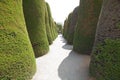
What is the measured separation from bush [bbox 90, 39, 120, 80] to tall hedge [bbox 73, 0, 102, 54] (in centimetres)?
439

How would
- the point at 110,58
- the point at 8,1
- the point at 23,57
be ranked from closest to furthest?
the point at 110,58
the point at 23,57
the point at 8,1

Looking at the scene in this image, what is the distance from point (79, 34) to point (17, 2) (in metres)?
5.75

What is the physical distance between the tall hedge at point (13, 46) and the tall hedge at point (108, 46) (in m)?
2.74

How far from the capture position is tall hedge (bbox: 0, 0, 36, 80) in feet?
17.5

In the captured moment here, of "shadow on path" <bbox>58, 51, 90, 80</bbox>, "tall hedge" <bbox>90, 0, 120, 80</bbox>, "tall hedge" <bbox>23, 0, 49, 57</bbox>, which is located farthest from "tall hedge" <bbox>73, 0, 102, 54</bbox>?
"tall hedge" <bbox>90, 0, 120, 80</bbox>

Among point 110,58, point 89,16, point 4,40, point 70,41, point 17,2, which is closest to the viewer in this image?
point 110,58

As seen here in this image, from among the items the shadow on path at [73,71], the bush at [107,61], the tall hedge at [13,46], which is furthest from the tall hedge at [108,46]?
the tall hedge at [13,46]

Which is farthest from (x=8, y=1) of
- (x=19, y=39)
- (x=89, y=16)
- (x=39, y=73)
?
(x=89, y=16)

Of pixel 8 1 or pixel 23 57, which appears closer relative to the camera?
pixel 23 57

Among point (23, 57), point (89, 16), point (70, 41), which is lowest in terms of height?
point (70, 41)

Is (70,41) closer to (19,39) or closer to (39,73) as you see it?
(39,73)

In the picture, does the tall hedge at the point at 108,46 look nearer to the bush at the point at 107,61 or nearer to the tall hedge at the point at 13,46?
the bush at the point at 107,61

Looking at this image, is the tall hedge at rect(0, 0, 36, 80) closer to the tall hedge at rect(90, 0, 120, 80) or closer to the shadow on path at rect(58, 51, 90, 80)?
the shadow on path at rect(58, 51, 90, 80)

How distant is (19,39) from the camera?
20.4 feet
